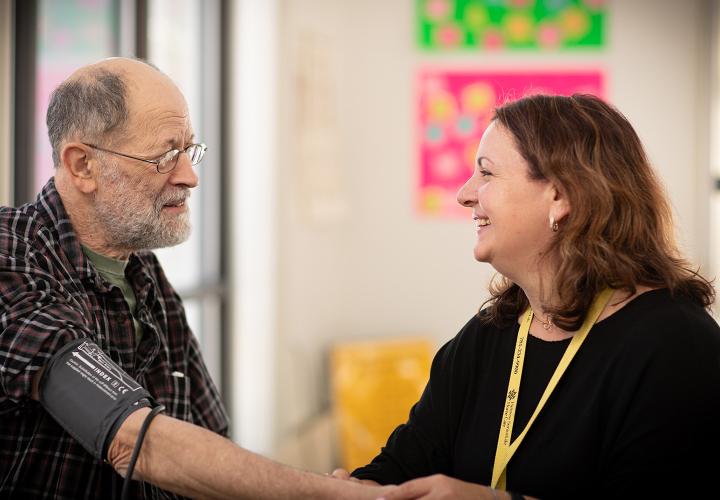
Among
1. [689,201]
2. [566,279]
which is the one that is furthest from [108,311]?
[689,201]

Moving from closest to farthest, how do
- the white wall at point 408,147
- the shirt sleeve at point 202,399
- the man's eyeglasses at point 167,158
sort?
the man's eyeglasses at point 167,158
the shirt sleeve at point 202,399
the white wall at point 408,147

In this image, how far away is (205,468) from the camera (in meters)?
1.61

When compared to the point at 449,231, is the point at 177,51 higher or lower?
higher

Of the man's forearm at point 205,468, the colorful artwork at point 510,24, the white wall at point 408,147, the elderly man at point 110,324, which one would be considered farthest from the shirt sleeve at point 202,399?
the colorful artwork at point 510,24

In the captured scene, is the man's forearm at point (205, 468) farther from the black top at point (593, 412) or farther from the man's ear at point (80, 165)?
the man's ear at point (80, 165)

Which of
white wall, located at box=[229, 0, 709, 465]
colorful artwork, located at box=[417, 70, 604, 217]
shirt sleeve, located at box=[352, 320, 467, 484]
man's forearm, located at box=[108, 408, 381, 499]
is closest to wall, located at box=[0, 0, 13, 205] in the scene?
man's forearm, located at box=[108, 408, 381, 499]

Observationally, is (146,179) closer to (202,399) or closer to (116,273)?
(116,273)

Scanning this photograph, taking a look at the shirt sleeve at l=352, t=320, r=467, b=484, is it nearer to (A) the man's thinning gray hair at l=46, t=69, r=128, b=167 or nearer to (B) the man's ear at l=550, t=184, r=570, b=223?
(B) the man's ear at l=550, t=184, r=570, b=223

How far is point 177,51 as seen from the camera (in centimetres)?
422

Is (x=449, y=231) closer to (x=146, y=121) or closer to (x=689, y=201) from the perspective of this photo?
(x=689, y=201)

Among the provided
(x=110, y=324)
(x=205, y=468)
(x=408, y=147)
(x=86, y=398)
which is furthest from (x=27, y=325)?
(x=408, y=147)

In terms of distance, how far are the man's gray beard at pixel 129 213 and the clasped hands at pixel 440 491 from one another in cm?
82

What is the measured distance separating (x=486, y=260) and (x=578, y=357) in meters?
0.28

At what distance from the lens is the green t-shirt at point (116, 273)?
6.63 ft
